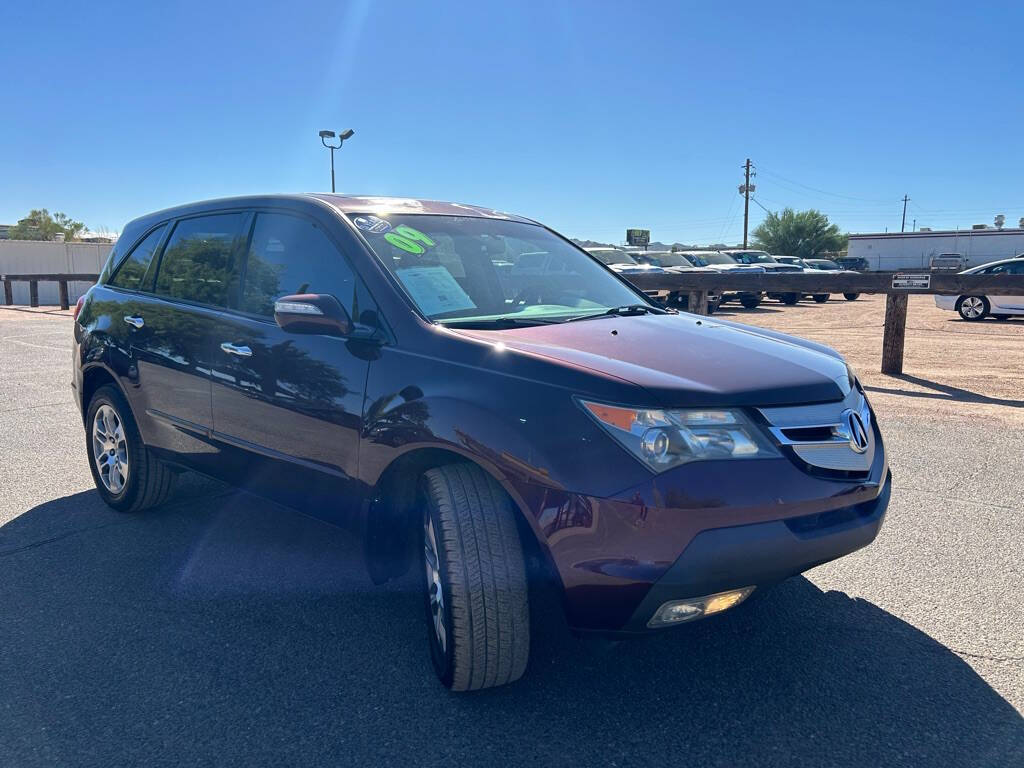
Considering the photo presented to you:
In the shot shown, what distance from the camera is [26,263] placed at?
1330 inches

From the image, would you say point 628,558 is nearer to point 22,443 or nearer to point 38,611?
point 38,611

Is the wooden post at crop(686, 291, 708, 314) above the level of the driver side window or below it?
below

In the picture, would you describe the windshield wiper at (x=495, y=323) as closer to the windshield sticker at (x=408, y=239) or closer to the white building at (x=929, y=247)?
the windshield sticker at (x=408, y=239)

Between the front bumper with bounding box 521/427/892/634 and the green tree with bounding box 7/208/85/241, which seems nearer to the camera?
the front bumper with bounding box 521/427/892/634

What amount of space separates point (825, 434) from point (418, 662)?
5.43 ft

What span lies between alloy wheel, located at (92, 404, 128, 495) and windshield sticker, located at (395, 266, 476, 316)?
226 cm

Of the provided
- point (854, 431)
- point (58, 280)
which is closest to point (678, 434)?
point (854, 431)

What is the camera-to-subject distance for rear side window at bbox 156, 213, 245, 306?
3.83 metres

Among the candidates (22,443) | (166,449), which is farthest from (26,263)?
(166,449)

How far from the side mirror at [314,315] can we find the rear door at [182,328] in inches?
36.0

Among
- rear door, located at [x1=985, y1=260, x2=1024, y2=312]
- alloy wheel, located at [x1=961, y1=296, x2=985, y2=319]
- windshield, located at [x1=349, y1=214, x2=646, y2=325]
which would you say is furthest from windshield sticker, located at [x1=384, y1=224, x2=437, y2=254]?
alloy wheel, located at [x1=961, y1=296, x2=985, y2=319]

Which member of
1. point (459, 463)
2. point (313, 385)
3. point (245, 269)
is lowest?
point (459, 463)

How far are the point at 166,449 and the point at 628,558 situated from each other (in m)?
2.83

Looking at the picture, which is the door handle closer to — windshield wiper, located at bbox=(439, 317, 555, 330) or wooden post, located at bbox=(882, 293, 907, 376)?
windshield wiper, located at bbox=(439, 317, 555, 330)
